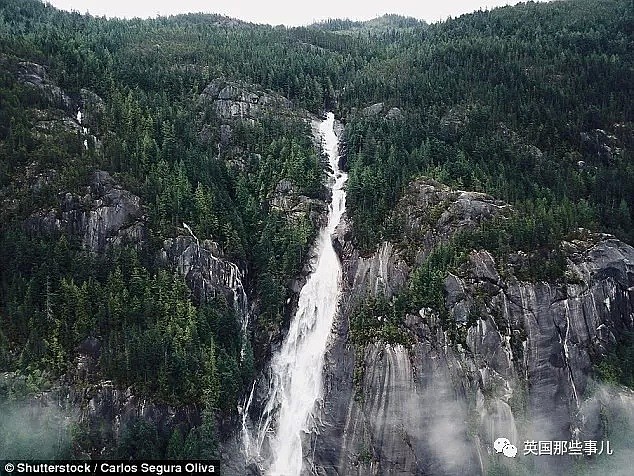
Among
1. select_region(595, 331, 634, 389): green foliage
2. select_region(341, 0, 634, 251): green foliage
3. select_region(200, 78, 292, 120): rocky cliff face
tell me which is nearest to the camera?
select_region(595, 331, 634, 389): green foliage

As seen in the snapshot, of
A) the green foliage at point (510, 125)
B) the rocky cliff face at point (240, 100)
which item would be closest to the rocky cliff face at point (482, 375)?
the green foliage at point (510, 125)

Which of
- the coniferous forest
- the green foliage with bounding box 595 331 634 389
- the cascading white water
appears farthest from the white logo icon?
the cascading white water

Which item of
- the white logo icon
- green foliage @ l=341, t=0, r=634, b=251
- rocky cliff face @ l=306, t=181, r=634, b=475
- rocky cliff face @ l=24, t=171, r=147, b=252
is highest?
green foliage @ l=341, t=0, r=634, b=251

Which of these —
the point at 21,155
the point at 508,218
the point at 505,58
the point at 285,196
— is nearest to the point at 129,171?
the point at 21,155

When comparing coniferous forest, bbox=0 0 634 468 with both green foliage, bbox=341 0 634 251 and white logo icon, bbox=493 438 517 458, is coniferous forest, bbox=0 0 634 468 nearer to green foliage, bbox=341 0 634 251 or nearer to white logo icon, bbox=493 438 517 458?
green foliage, bbox=341 0 634 251

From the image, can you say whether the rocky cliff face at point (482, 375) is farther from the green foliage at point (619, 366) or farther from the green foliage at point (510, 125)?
the green foliage at point (510, 125)

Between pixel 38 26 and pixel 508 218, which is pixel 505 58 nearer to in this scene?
pixel 508 218

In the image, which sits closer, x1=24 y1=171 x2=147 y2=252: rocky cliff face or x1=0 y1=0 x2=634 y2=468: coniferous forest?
x1=0 y1=0 x2=634 y2=468: coniferous forest
